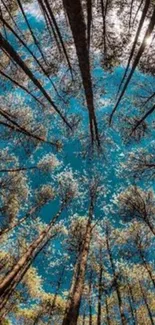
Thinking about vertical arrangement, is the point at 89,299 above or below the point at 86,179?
below

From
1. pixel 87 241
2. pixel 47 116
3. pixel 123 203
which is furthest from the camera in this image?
pixel 123 203

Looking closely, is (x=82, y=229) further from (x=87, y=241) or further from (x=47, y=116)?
(x=47, y=116)

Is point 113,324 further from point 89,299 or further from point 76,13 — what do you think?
point 76,13

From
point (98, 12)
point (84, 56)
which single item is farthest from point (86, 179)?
point (84, 56)

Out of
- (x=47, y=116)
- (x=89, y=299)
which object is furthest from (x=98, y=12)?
(x=89, y=299)

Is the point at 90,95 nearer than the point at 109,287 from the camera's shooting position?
Yes

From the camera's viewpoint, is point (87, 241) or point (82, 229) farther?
point (82, 229)

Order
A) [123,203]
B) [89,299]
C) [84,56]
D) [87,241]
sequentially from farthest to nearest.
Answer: [89,299] → [123,203] → [87,241] → [84,56]

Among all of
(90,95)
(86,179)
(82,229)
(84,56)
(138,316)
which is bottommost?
(84,56)

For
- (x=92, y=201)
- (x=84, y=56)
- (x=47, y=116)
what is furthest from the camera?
(x=92, y=201)
